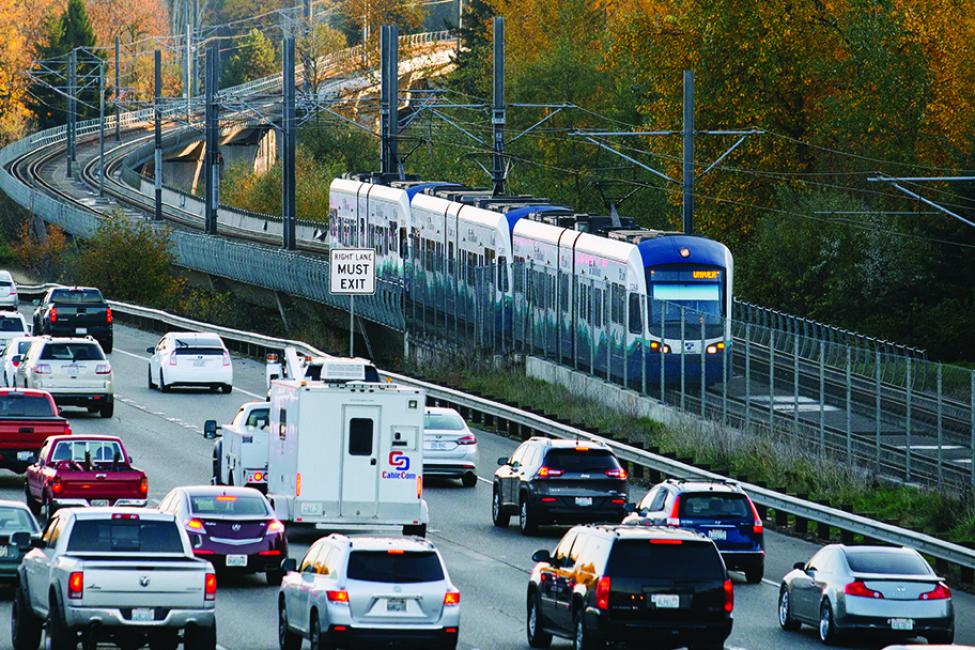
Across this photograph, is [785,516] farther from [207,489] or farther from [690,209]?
[690,209]

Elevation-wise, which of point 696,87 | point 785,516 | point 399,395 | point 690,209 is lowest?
point 785,516

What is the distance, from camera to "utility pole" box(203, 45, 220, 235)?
94562mm

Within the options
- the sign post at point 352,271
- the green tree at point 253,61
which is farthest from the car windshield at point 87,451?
the green tree at point 253,61

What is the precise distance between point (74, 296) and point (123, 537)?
4279 centimetres

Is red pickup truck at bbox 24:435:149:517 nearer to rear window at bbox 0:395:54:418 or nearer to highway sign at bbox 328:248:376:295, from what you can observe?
rear window at bbox 0:395:54:418

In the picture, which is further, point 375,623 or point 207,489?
point 207,489

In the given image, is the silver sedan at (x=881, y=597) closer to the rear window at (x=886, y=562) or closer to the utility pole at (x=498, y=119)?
the rear window at (x=886, y=562)

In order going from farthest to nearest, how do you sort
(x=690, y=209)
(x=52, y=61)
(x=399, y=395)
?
1. (x=52, y=61)
2. (x=690, y=209)
3. (x=399, y=395)

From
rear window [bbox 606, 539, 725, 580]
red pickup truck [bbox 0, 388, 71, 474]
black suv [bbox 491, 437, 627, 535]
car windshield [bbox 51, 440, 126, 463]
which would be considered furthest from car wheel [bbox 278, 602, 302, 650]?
red pickup truck [bbox 0, 388, 71, 474]

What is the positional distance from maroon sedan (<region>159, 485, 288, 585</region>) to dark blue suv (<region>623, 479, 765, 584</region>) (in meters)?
4.80

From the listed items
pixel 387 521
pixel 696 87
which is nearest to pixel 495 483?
pixel 387 521

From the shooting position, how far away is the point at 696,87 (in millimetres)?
81000

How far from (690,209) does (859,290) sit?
19901mm

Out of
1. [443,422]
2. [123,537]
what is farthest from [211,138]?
[123,537]
